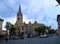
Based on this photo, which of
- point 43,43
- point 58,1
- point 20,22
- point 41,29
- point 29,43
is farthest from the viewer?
point 20,22

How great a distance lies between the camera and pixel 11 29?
327 ft

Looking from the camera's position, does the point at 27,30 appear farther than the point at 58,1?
Yes

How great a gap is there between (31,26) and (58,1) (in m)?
136

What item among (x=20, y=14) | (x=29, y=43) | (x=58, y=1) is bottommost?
(x=29, y=43)

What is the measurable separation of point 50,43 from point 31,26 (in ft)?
425

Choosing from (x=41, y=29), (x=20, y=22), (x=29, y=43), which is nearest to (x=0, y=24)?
(x=41, y=29)

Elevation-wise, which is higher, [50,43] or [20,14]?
[20,14]

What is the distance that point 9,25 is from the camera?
9950 cm

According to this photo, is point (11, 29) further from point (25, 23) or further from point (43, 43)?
point (43, 43)

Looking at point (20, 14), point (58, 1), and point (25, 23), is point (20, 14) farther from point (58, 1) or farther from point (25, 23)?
point (58, 1)

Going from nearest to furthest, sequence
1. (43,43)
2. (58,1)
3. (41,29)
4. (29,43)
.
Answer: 1. (58,1)
2. (43,43)
3. (29,43)
4. (41,29)

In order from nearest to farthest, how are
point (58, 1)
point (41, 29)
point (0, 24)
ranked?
point (58, 1) → point (0, 24) → point (41, 29)

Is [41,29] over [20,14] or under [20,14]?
under

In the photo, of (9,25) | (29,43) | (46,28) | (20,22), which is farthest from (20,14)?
(29,43)
